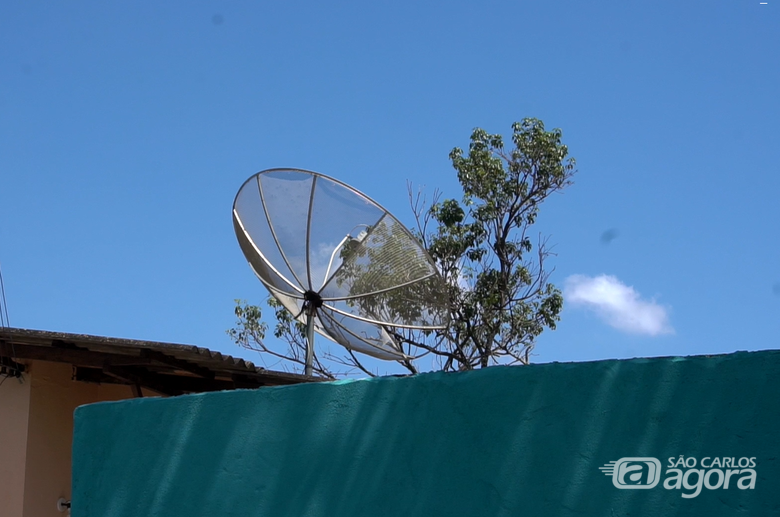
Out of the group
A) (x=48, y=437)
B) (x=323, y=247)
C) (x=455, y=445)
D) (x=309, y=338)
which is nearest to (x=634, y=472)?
(x=455, y=445)

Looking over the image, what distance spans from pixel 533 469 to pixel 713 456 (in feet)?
2.86

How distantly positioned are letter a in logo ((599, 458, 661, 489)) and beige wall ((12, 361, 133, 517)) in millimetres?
6283

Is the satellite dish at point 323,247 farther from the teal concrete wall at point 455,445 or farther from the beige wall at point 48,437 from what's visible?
the beige wall at point 48,437

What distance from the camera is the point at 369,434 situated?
5.10m

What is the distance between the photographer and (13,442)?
8.66 m

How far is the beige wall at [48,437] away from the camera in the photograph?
865cm

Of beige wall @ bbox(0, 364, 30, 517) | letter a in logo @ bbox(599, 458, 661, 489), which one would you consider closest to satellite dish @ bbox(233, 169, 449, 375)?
beige wall @ bbox(0, 364, 30, 517)

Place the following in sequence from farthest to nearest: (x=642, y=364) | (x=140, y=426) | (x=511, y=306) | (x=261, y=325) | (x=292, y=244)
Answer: (x=261, y=325) < (x=511, y=306) < (x=292, y=244) < (x=140, y=426) < (x=642, y=364)

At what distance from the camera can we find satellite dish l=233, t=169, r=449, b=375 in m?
7.68

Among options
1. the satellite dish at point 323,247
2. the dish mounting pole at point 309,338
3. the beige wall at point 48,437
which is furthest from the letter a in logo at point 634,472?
the beige wall at point 48,437

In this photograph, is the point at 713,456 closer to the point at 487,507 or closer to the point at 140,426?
the point at 487,507

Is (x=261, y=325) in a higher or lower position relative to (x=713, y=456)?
higher

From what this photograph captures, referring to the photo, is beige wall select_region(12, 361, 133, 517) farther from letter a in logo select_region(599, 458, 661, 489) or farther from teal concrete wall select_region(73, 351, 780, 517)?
letter a in logo select_region(599, 458, 661, 489)


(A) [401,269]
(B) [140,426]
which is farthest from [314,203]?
(B) [140,426]
